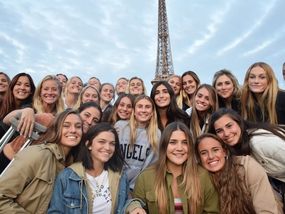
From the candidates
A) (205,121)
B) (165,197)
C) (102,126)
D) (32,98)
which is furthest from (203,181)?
(32,98)

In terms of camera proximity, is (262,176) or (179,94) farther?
(179,94)

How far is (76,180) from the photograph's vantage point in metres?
3.27

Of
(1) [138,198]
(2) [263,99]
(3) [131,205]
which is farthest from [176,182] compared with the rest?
(2) [263,99]

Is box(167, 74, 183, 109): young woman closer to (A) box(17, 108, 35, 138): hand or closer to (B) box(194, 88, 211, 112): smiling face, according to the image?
(B) box(194, 88, 211, 112): smiling face

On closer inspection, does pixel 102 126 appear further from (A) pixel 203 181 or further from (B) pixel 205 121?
(B) pixel 205 121

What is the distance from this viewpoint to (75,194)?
3225 mm

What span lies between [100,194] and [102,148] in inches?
20.6

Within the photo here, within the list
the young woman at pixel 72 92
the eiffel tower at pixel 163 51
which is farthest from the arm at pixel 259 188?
the eiffel tower at pixel 163 51

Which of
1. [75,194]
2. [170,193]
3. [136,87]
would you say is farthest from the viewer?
[136,87]

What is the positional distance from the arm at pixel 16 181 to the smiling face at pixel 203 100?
9.31 feet

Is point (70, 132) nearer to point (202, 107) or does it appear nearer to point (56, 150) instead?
point (56, 150)

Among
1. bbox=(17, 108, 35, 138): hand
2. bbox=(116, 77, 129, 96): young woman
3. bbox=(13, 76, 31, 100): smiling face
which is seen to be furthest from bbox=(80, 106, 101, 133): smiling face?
bbox=(116, 77, 129, 96): young woman

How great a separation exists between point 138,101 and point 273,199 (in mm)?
2363

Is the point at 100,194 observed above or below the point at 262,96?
below
